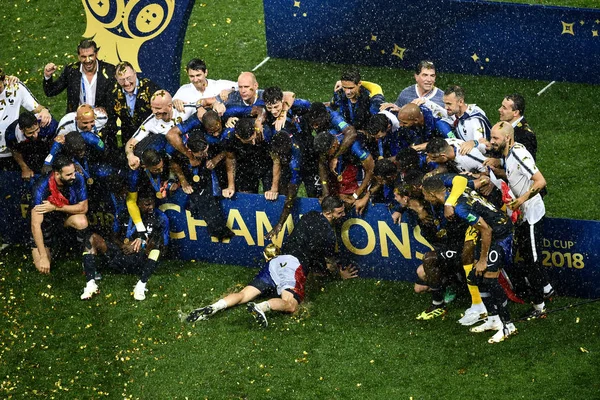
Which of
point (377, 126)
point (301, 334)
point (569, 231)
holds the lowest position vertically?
point (301, 334)

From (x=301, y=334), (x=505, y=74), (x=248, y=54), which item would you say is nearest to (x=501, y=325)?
(x=301, y=334)

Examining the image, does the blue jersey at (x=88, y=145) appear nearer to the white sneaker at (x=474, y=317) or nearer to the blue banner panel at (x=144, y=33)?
the blue banner panel at (x=144, y=33)

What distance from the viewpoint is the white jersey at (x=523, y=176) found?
1111 cm

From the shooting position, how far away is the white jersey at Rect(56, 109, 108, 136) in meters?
12.8

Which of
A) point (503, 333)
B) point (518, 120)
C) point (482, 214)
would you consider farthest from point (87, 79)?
point (503, 333)

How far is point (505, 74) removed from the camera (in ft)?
52.1

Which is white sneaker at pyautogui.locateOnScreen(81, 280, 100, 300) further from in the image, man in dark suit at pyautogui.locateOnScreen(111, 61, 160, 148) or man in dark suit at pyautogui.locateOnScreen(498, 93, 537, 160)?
man in dark suit at pyautogui.locateOnScreen(498, 93, 537, 160)

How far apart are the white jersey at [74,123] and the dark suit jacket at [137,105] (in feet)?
0.71

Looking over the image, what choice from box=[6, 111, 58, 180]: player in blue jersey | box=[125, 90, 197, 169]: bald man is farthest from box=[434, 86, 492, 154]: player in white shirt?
box=[6, 111, 58, 180]: player in blue jersey

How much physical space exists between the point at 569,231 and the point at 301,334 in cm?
281

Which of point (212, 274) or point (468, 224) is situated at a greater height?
point (468, 224)

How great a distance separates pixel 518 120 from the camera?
38.7 ft

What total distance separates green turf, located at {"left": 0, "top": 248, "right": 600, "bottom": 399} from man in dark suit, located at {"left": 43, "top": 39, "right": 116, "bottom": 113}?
224 centimetres

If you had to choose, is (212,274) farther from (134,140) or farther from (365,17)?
(365,17)
